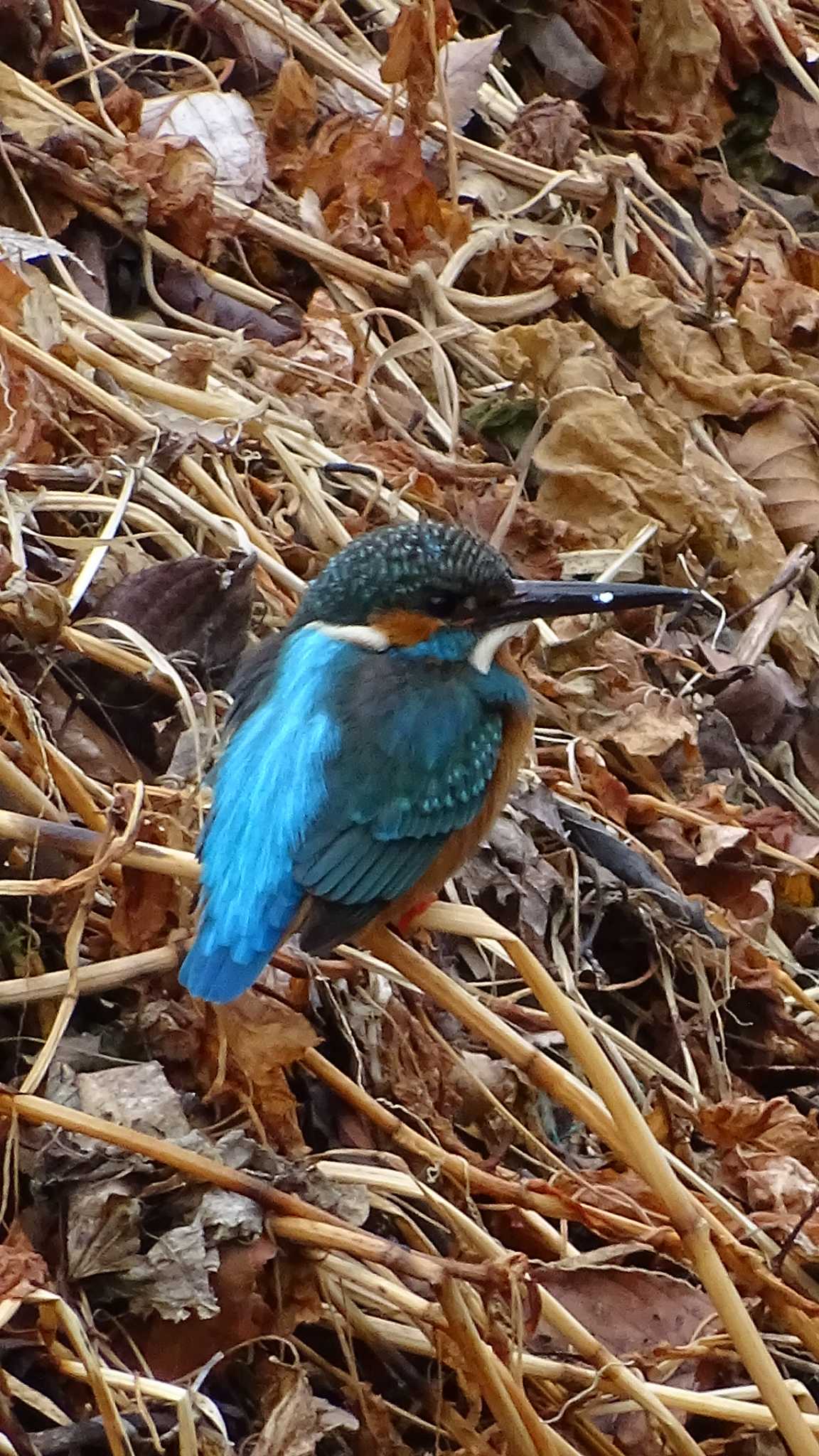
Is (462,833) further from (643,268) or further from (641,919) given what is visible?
(643,268)

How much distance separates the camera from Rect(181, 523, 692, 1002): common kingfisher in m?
1.74

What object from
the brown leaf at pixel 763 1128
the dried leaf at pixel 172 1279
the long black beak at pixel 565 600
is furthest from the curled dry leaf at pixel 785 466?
the dried leaf at pixel 172 1279

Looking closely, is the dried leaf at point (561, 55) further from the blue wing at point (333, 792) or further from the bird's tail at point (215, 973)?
the bird's tail at point (215, 973)

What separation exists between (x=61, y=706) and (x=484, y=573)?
0.54m

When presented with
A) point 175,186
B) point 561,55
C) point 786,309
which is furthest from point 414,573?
point 561,55

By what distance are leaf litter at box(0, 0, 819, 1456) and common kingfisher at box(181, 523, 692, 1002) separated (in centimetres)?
11

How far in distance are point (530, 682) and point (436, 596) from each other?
60 centimetres

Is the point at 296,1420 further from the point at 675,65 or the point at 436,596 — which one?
the point at 675,65

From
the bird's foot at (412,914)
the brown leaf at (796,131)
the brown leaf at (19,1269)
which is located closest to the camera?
the brown leaf at (19,1269)

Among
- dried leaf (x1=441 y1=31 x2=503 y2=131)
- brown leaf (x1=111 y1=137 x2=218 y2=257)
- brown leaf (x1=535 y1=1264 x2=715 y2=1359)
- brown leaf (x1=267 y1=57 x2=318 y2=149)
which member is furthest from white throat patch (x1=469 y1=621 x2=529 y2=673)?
dried leaf (x1=441 y1=31 x2=503 y2=131)

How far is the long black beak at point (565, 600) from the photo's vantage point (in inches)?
79.0

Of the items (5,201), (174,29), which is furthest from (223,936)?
(174,29)

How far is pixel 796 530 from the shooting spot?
10.2 feet

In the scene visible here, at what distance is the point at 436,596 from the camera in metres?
1.98
